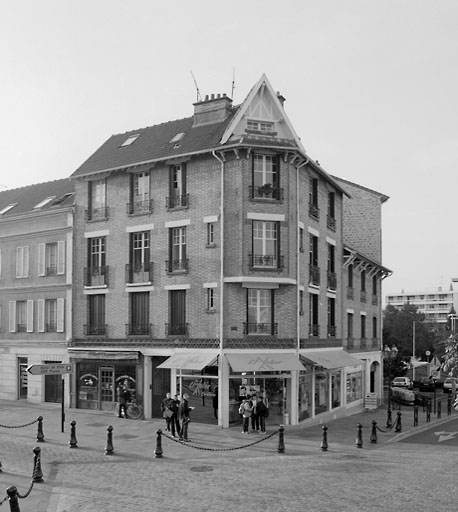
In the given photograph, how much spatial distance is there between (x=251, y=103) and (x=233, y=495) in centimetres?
1859

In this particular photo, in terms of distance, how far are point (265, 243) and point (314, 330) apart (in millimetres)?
5608

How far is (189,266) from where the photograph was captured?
95.8 ft

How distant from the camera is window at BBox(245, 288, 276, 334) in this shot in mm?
28203

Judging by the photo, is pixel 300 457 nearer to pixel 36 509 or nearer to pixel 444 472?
pixel 444 472

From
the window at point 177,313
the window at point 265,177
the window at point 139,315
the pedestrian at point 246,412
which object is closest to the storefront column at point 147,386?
the window at point 139,315

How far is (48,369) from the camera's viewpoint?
82.5 ft

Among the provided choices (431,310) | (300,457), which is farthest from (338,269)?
(431,310)

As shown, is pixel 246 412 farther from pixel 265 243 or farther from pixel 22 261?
pixel 22 261

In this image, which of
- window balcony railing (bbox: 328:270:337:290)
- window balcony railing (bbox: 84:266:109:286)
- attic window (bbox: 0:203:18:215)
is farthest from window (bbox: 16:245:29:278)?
window balcony railing (bbox: 328:270:337:290)

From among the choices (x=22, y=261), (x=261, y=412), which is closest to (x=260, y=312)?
(x=261, y=412)

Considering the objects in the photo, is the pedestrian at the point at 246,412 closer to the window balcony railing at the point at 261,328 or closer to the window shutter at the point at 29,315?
the window balcony railing at the point at 261,328

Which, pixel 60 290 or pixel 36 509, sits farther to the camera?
pixel 60 290

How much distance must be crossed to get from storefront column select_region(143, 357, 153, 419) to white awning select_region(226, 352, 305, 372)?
14.6 feet

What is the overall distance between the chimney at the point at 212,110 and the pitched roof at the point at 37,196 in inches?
326
